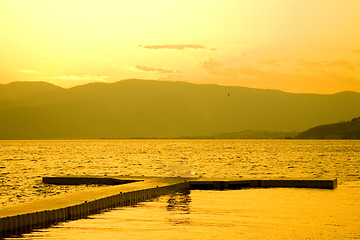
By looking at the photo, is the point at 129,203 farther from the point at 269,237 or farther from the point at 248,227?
the point at 269,237

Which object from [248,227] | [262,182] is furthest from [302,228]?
[262,182]

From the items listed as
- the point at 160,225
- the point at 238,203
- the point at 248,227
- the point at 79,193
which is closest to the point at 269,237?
the point at 248,227

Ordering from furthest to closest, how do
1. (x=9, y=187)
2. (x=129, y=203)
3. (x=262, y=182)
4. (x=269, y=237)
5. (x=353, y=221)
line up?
(x=9, y=187) → (x=262, y=182) → (x=129, y=203) → (x=353, y=221) → (x=269, y=237)

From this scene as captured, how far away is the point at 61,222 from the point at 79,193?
7.56 m

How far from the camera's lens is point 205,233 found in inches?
901

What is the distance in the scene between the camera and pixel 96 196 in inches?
1212

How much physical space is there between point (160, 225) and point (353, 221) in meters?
8.80

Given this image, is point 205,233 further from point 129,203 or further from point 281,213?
point 129,203

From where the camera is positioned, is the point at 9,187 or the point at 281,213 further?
the point at 9,187

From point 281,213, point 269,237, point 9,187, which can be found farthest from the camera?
point 9,187

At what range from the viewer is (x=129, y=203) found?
32.0 meters

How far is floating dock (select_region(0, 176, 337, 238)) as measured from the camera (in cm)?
2342

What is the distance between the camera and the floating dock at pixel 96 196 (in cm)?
2342

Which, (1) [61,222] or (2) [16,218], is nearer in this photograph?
(2) [16,218]
